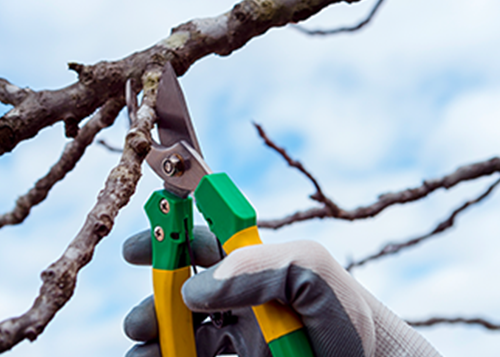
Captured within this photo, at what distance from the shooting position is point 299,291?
505 millimetres

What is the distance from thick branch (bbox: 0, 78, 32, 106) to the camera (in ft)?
2.38

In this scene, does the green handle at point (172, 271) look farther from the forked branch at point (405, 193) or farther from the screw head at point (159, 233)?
the forked branch at point (405, 193)

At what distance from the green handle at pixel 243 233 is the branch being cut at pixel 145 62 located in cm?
25

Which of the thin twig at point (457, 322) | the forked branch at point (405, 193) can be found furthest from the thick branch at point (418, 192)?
the thin twig at point (457, 322)

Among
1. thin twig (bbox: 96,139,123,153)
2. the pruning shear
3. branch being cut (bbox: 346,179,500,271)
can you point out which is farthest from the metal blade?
branch being cut (bbox: 346,179,500,271)

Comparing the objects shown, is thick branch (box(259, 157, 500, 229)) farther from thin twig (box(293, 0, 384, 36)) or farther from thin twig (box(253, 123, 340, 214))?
thin twig (box(293, 0, 384, 36))

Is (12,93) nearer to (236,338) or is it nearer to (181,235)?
(181,235)

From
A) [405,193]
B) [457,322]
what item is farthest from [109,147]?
[457,322]

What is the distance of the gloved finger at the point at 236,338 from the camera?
594 millimetres

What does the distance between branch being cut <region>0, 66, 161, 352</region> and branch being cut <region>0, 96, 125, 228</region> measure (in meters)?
0.26

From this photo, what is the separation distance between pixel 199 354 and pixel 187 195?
0.23 m

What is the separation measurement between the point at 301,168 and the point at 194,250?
0.47 metres

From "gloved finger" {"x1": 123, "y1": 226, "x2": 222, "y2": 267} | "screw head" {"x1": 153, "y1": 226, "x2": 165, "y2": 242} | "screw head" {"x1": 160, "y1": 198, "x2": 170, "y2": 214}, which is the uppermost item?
"screw head" {"x1": 160, "y1": 198, "x2": 170, "y2": 214}

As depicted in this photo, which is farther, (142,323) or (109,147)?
(109,147)
